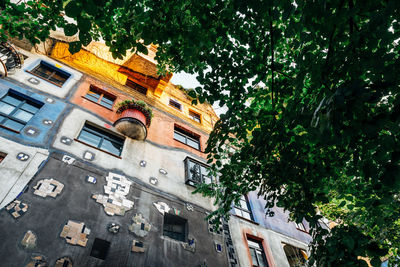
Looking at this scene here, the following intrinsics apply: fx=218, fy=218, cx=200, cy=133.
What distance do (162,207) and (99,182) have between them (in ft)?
7.65

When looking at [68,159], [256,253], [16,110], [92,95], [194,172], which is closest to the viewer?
[68,159]

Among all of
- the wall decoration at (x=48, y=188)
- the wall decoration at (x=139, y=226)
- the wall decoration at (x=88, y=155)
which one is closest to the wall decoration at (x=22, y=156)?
the wall decoration at (x=48, y=188)

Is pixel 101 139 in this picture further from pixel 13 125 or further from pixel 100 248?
pixel 100 248

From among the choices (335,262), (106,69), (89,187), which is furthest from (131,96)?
(335,262)

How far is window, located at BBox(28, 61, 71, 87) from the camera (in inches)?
382

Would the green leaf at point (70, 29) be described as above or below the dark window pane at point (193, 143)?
below

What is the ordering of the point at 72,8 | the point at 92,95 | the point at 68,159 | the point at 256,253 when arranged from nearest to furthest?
the point at 72,8 < the point at 68,159 < the point at 256,253 < the point at 92,95

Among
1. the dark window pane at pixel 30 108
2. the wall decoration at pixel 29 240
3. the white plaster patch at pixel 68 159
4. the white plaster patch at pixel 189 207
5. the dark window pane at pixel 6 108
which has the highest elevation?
the dark window pane at pixel 30 108

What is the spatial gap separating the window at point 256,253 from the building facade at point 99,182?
52 millimetres

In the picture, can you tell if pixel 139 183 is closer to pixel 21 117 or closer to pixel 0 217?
pixel 0 217

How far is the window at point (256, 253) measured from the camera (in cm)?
877

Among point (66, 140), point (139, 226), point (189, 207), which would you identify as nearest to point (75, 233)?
point (139, 226)

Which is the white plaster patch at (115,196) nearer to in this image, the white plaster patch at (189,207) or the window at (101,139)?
the window at (101,139)

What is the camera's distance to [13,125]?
703 centimetres
